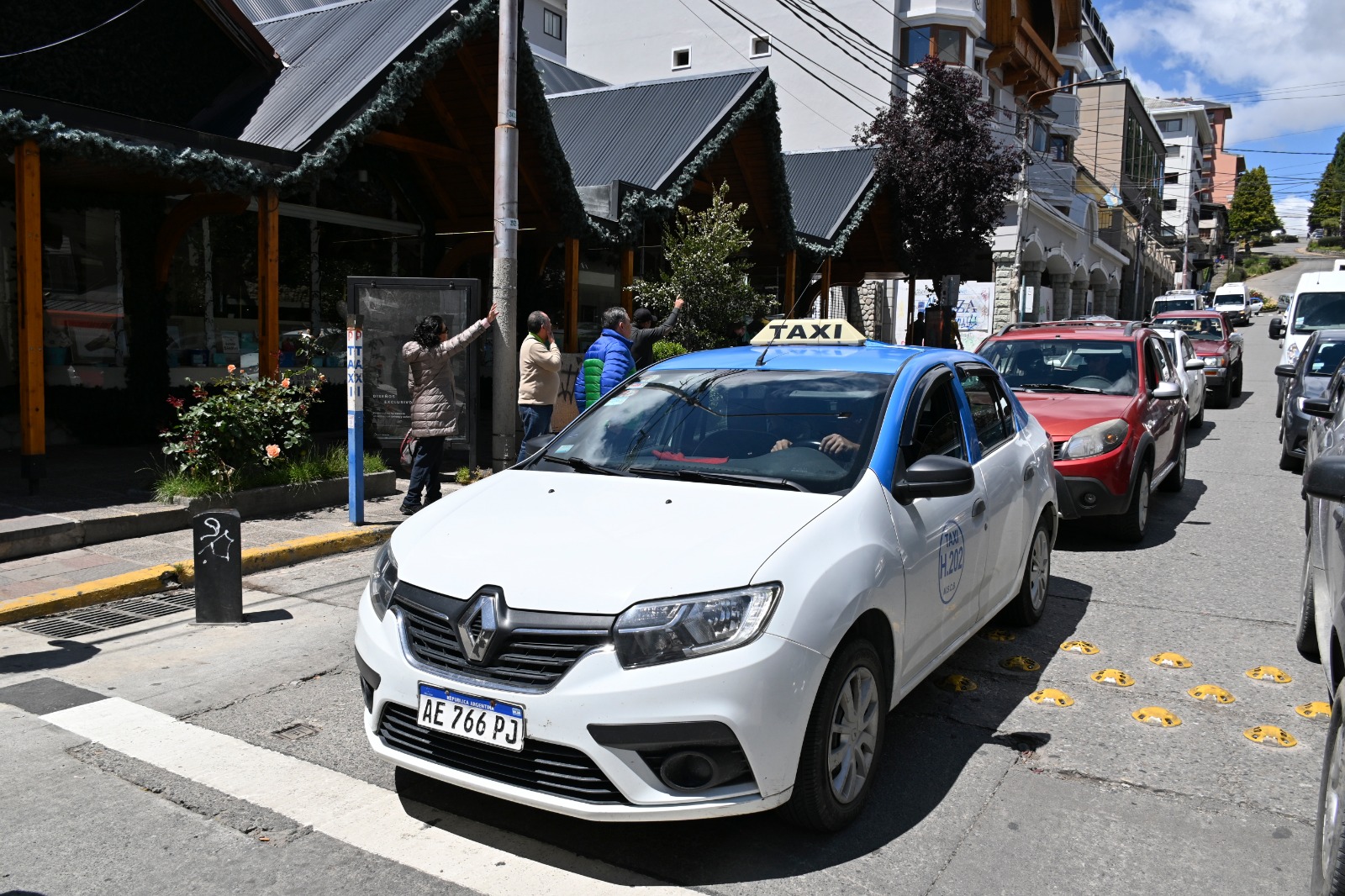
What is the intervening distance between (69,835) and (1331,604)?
15.4 ft

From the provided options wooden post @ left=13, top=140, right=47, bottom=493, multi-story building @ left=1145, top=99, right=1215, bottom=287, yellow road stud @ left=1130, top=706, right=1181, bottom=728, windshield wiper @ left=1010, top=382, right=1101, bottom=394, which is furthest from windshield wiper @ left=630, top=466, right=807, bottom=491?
multi-story building @ left=1145, top=99, right=1215, bottom=287

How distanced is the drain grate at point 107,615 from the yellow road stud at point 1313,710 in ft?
20.2

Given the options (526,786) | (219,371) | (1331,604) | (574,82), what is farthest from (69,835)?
(574,82)

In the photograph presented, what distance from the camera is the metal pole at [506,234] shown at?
1058 centimetres

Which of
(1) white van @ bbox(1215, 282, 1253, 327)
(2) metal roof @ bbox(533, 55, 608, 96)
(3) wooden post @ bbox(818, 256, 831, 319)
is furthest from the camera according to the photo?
(1) white van @ bbox(1215, 282, 1253, 327)

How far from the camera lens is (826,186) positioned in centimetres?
2062

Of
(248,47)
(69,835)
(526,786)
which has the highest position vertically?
(248,47)

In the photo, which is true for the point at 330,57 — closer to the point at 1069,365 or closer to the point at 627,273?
the point at 627,273

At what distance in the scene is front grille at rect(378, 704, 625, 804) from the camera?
326 cm

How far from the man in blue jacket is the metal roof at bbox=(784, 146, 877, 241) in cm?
929

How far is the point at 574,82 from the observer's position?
20438 mm

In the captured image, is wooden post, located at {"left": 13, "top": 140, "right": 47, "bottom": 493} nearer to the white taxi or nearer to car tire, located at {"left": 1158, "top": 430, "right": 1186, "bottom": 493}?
the white taxi

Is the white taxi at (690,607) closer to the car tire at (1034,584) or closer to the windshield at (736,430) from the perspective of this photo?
the windshield at (736,430)

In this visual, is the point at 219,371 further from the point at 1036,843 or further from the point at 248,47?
the point at 1036,843
